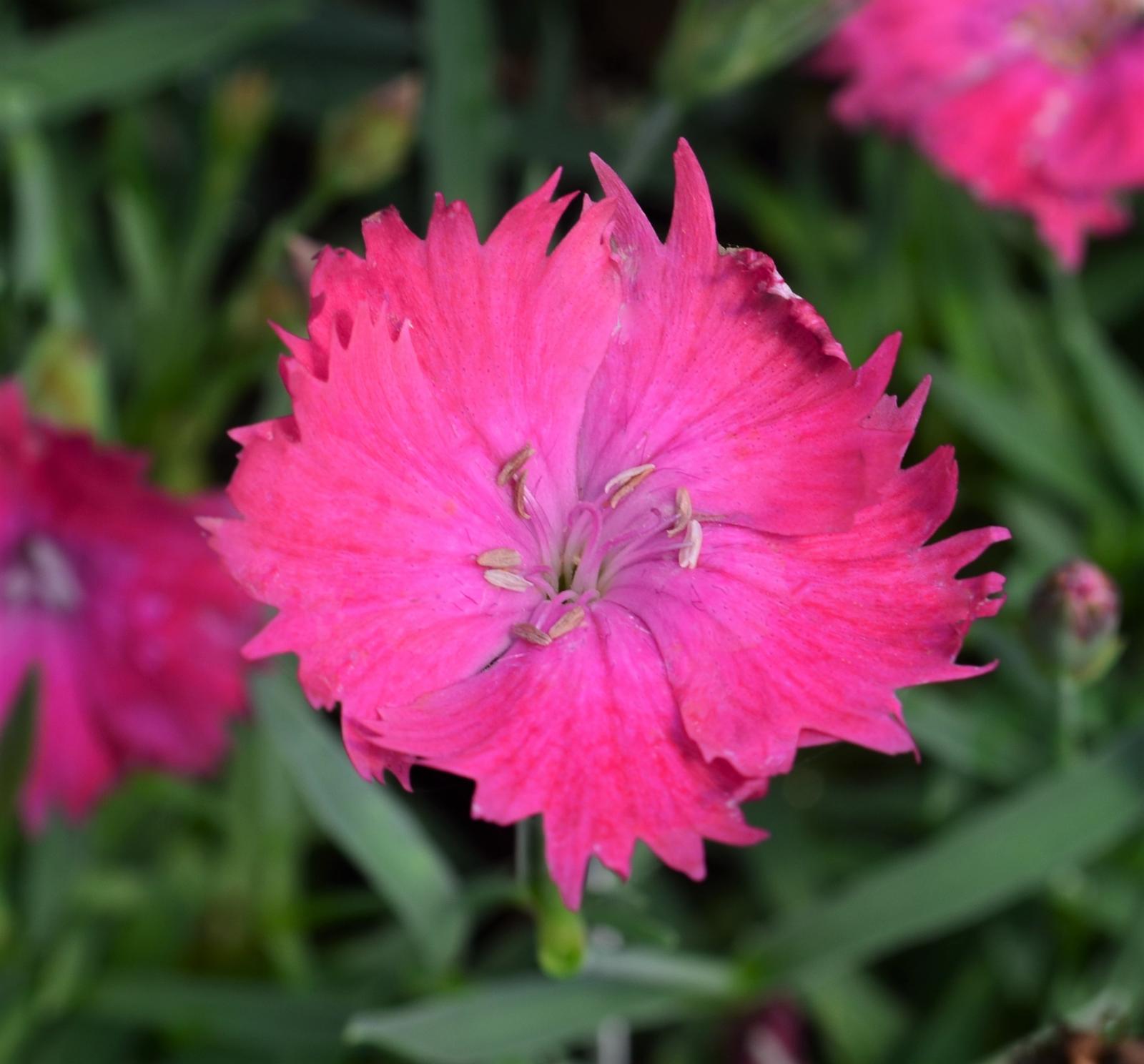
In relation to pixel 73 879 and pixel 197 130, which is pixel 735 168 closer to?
pixel 197 130

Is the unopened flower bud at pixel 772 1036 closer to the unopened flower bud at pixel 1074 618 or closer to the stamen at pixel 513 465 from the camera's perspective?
the unopened flower bud at pixel 1074 618

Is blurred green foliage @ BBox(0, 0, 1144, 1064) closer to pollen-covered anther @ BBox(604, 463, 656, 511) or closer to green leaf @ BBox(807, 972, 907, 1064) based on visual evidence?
green leaf @ BBox(807, 972, 907, 1064)

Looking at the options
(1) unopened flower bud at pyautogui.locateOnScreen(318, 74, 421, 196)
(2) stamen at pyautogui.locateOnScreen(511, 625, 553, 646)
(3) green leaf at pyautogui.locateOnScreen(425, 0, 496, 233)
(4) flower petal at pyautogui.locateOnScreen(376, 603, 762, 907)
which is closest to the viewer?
(4) flower petal at pyautogui.locateOnScreen(376, 603, 762, 907)

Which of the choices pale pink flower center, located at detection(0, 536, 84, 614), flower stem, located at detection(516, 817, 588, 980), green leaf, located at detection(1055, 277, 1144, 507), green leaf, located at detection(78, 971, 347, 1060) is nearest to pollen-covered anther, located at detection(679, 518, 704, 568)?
flower stem, located at detection(516, 817, 588, 980)

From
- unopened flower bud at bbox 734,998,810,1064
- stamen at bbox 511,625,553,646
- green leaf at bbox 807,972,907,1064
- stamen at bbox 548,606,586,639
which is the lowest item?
unopened flower bud at bbox 734,998,810,1064

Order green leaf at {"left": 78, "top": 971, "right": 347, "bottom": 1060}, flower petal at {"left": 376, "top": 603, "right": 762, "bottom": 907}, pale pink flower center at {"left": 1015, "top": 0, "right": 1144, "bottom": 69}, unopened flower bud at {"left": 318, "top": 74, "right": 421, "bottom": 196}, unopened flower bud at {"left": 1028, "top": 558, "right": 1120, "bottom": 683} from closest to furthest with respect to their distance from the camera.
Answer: flower petal at {"left": 376, "top": 603, "right": 762, "bottom": 907} → unopened flower bud at {"left": 1028, "top": 558, "right": 1120, "bottom": 683} → green leaf at {"left": 78, "top": 971, "right": 347, "bottom": 1060} → unopened flower bud at {"left": 318, "top": 74, "right": 421, "bottom": 196} → pale pink flower center at {"left": 1015, "top": 0, "right": 1144, "bottom": 69}

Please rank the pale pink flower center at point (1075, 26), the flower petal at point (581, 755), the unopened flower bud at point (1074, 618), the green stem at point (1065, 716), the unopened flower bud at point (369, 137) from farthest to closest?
the pale pink flower center at point (1075, 26)
the unopened flower bud at point (369, 137)
the green stem at point (1065, 716)
the unopened flower bud at point (1074, 618)
the flower petal at point (581, 755)

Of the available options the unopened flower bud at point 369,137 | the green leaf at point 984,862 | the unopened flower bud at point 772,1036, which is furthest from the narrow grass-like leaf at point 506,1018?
the unopened flower bud at point 369,137

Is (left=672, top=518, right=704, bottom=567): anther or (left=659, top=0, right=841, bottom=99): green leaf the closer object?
(left=672, top=518, right=704, bottom=567): anther
